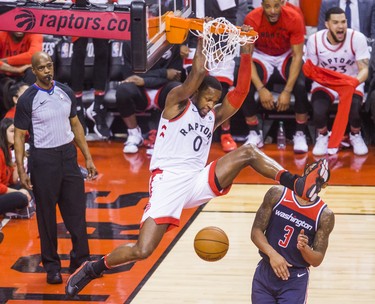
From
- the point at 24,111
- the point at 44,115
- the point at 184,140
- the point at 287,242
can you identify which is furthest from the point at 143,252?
the point at 24,111

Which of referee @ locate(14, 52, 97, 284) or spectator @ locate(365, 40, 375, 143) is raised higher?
referee @ locate(14, 52, 97, 284)

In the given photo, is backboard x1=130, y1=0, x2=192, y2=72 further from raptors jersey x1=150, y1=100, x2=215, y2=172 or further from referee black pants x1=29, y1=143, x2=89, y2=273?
referee black pants x1=29, y1=143, x2=89, y2=273

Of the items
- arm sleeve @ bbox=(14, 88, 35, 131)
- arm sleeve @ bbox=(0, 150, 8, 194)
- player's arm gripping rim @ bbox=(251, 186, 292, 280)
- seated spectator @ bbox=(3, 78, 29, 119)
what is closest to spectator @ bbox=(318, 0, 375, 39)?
seated spectator @ bbox=(3, 78, 29, 119)

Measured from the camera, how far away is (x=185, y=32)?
7785 mm

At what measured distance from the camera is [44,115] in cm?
865

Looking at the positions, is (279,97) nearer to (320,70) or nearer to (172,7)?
(320,70)

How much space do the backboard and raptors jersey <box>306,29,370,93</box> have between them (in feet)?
14.4

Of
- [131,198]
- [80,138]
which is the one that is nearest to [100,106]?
[131,198]

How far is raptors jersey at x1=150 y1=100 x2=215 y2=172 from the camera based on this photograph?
25.6 ft

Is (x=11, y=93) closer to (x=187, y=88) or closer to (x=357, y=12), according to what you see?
(x=357, y=12)

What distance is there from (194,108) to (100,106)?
5571mm

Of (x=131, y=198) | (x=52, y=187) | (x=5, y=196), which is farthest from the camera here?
(x=131, y=198)

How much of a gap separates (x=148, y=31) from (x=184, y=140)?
1.01m

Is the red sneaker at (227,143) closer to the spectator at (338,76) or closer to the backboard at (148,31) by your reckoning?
the spectator at (338,76)
